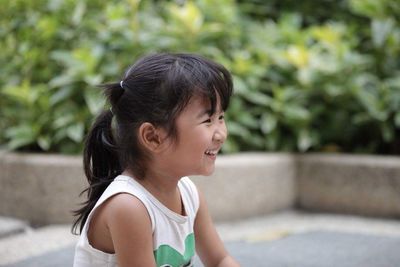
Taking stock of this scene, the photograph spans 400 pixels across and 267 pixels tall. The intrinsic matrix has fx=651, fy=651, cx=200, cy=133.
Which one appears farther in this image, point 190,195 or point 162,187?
point 190,195

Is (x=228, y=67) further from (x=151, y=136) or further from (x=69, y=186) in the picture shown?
(x=151, y=136)

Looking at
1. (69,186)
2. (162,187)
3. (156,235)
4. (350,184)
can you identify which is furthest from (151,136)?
(350,184)

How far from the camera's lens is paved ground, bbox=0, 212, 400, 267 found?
119 inches

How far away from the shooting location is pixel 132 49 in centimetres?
423

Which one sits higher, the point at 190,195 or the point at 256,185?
the point at 190,195

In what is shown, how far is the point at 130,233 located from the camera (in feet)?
5.63

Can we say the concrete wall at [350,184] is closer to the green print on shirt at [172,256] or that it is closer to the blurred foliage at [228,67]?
the blurred foliage at [228,67]

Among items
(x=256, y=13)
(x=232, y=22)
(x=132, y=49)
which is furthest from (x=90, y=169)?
(x=256, y=13)

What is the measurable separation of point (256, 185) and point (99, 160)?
215cm

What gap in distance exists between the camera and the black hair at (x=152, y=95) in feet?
5.81

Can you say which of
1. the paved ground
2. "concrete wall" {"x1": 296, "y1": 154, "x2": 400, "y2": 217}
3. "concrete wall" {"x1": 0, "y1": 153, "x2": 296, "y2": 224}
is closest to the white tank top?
the paved ground

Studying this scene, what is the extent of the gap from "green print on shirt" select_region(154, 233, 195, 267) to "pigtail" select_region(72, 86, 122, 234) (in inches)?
10.2

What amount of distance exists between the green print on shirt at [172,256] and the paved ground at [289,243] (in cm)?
110

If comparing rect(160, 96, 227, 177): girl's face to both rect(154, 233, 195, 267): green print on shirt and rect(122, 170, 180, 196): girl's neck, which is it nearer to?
rect(122, 170, 180, 196): girl's neck
